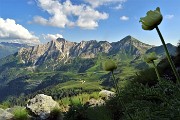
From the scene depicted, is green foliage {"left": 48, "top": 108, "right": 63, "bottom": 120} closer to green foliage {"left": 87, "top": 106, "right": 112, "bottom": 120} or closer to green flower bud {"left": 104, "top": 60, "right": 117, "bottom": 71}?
green foliage {"left": 87, "top": 106, "right": 112, "bottom": 120}

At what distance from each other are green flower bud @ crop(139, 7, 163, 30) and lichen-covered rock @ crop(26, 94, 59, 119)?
17.7m

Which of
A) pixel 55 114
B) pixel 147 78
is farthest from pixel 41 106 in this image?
pixel 147 78

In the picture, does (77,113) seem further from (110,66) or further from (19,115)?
(110,66)

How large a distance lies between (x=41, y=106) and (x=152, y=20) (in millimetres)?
18404

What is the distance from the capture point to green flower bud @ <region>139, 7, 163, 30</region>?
11.8 ft

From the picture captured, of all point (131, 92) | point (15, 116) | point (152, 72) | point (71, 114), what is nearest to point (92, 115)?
point (71, 114)

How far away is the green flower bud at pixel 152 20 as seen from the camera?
361 cm

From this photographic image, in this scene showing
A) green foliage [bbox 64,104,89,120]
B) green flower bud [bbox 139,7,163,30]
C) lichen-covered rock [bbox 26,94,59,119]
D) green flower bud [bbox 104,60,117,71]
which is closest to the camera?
green flower bud [bbox 139,7,163,30]

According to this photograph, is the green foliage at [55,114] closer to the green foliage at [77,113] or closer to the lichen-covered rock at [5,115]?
the lichen-covered rock at [5,115]

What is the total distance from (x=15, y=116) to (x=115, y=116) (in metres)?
6.82

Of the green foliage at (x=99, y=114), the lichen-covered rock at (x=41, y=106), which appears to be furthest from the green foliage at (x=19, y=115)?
the green foliage at (x=99, y=114)

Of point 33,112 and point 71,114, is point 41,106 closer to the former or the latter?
point 33,112

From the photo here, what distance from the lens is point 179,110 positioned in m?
3.24

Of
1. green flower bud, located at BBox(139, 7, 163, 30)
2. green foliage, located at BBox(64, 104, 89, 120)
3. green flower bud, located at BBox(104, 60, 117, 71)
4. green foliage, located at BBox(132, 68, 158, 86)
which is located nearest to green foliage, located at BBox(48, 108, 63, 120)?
green foliage, located at BBox(64, 104, 89, 120)
